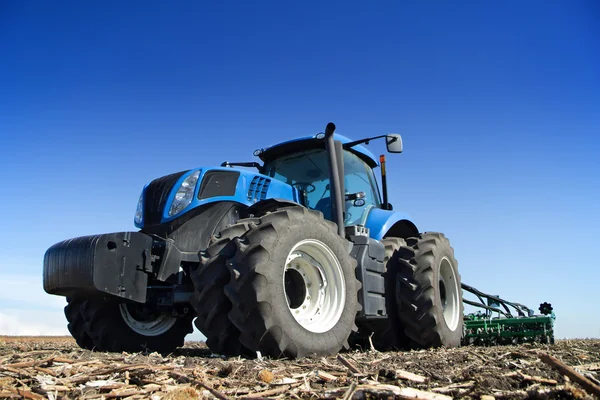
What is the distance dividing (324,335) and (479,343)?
4.49 m

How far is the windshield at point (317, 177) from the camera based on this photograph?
711cm

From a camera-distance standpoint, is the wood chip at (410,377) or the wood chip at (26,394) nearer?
the wood chip at (26,394)

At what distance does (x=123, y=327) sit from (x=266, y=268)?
8.06ft

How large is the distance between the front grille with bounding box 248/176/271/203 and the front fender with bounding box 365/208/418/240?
164 centimetres

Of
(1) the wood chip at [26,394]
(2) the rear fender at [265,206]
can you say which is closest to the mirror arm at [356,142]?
(2) the rear fender at [265,206]

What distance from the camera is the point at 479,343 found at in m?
8.50

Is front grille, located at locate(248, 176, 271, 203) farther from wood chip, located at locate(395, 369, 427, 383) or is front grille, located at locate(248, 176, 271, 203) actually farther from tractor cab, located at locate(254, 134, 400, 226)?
wood chip, located at locate(395, 369, 427, 383)

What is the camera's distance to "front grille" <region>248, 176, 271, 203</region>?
605 centimetres

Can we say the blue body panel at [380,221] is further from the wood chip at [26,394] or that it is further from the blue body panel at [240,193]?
the wood chip at [26,394]

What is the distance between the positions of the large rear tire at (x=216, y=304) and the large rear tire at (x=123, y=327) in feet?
5.21

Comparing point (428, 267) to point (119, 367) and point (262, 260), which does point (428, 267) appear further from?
point (119, 367)

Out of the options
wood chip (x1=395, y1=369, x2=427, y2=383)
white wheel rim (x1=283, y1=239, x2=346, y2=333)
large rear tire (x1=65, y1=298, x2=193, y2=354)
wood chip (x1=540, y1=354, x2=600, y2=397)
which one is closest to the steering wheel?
white wheel rim (x1=283, y1=239, x2=346, y2=333)

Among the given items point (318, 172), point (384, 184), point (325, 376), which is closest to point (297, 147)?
point (318, 172)

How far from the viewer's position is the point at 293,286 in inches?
207
